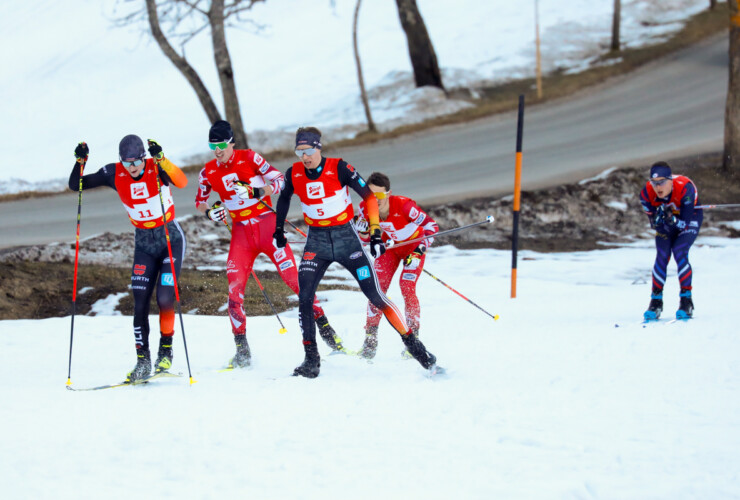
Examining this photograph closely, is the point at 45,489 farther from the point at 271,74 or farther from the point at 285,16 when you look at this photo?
the point at 285,16

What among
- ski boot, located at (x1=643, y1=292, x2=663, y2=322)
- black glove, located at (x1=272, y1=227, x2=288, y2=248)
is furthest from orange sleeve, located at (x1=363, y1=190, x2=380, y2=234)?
ski boot, located at (x1=643, y1=292, x2=663, y2=322)

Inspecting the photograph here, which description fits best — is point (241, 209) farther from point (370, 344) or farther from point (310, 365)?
point (370, 344)

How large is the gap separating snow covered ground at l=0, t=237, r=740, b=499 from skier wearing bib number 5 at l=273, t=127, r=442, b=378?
45cm

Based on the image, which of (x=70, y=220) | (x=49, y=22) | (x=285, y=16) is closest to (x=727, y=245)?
(x=70, y=220)

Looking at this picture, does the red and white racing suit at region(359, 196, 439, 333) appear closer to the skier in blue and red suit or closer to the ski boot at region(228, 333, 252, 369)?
the ski boot at region(228, 333, 252, 369)

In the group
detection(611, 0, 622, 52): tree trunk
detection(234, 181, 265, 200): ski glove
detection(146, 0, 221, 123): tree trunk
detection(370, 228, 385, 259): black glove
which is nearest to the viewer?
detection(370, 228, 385, 259): black glove

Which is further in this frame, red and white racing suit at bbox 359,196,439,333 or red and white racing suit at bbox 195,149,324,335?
red and white racing suit at bbox 359,196,439,333

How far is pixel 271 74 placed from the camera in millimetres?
43125

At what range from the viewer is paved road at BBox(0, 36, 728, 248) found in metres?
15.5

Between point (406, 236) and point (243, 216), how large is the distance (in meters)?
1.73

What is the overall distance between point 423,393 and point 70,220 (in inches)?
447

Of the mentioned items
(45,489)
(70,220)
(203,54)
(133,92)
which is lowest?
(45,489)

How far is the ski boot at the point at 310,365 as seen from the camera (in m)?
6.59

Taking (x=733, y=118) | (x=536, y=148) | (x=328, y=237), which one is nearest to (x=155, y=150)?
(x=328, y=237)
